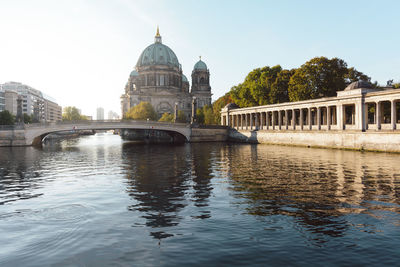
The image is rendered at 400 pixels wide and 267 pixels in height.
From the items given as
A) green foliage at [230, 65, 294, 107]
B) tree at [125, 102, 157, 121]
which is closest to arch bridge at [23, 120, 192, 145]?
green foliage at [230, 65, 294, 107]

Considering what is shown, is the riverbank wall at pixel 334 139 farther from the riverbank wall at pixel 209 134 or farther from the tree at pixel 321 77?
the tree at pixel 321 77

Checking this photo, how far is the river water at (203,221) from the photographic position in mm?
9953

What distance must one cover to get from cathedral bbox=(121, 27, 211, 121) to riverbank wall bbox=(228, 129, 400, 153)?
3464 inches

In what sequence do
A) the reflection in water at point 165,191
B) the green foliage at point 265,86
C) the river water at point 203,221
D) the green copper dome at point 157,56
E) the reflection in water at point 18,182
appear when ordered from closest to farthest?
the river water at point 203,221, the reflection in water at point 165,191, the reflection in water at point 18,182, the green foliage at point 265,86, the green copper dome at point 157,56

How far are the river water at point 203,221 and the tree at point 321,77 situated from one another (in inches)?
1704

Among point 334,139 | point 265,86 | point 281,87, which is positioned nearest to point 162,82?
point 265,86

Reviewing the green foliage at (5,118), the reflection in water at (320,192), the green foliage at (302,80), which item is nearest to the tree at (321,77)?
the green foliage at (302,80)

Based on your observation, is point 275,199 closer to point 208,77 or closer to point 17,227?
point 17,227

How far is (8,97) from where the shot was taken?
5448 inches

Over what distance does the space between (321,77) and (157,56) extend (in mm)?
113024

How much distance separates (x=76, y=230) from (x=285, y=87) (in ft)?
220

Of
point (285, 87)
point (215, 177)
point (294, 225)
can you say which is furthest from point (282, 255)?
point (285, 87)

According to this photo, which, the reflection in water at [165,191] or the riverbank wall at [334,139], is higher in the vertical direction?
the riverbank wall at [334,139]

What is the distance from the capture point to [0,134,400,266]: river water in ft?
32.7
